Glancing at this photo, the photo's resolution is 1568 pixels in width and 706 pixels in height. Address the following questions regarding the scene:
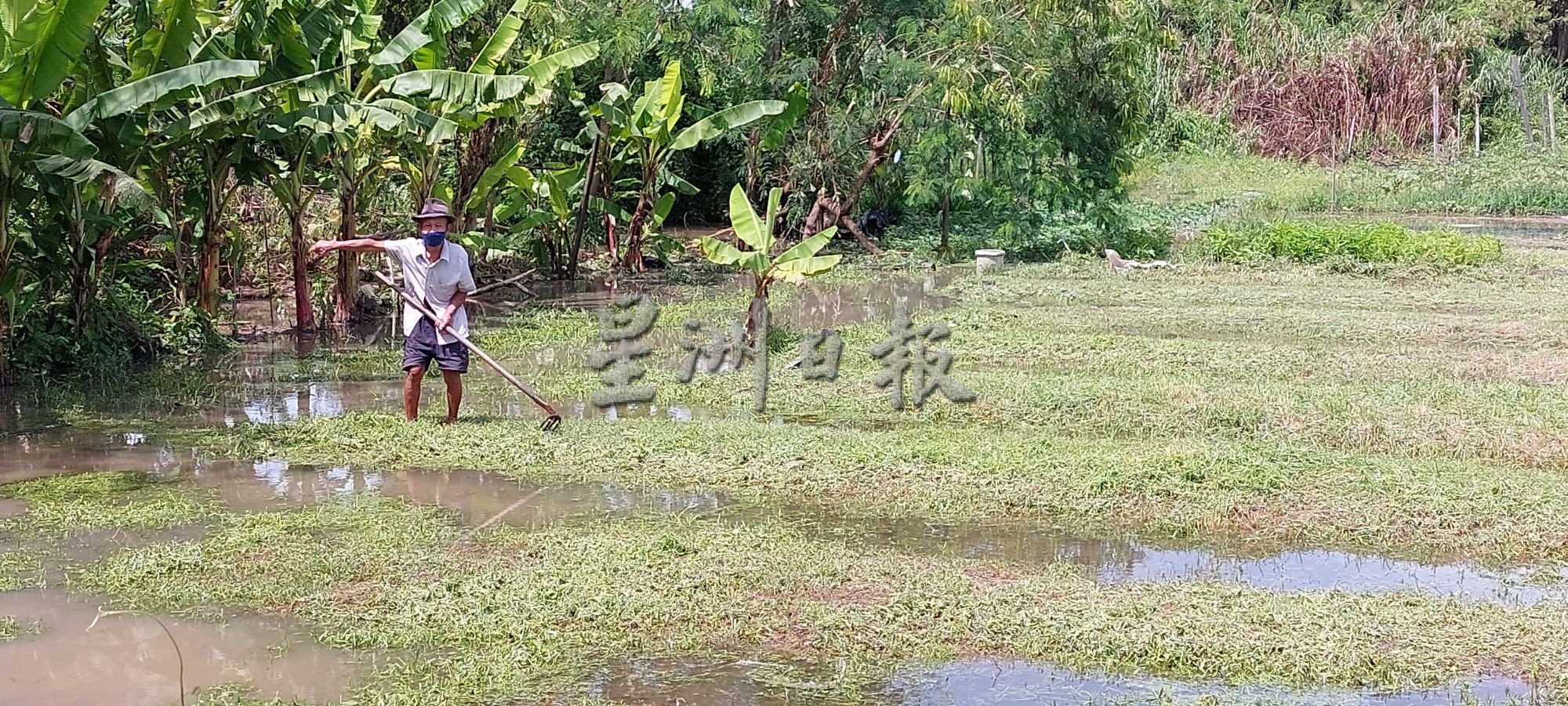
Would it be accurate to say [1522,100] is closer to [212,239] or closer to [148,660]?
[212,239]

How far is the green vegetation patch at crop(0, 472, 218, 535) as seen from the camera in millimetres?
6273

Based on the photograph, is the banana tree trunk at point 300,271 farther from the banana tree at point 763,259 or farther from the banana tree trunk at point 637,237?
the banana tree trunk at point 637,237

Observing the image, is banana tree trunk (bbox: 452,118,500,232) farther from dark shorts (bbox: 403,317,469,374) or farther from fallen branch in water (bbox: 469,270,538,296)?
dark shorts (bbox: 403,317,469,374)

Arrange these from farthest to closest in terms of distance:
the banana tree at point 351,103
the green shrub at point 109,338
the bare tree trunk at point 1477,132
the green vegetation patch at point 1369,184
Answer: the bare tree trunk at point 1477,132 < the green vegetation patch at point 1369,184 < the banana tree at point 351,103 < the green shrub at point 109,338

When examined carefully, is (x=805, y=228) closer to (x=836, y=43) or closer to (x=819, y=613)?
(x=836, y=43)

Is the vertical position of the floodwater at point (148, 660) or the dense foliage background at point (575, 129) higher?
the dense foliage background at point (575, 129)

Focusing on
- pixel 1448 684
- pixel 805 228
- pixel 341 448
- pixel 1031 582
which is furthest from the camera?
pixel 805 228

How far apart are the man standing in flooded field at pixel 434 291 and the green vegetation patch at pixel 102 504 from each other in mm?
1551

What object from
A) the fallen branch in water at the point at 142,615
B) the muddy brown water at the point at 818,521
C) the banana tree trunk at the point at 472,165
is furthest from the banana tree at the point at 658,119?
the fallen branch in water at the point at 142,615

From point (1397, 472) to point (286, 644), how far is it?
16.6 ft

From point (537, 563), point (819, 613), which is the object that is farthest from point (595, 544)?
point (819, 613)

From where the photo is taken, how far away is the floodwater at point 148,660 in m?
4.44

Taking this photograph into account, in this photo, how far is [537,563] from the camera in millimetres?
5598

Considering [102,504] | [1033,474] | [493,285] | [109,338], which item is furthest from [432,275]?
[109,338]
